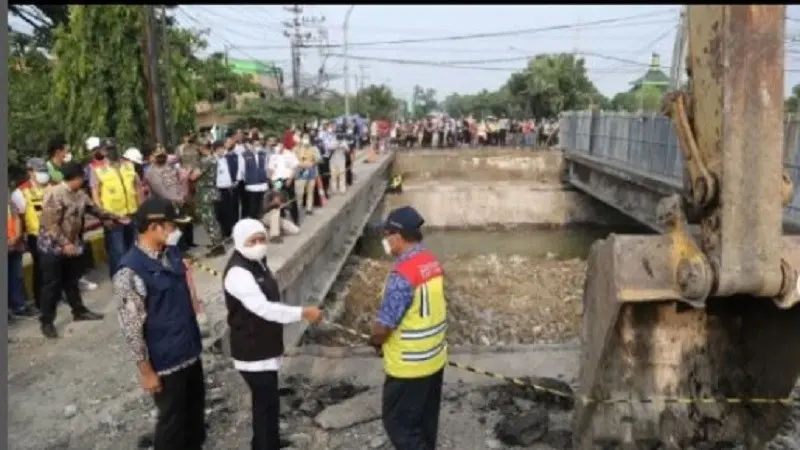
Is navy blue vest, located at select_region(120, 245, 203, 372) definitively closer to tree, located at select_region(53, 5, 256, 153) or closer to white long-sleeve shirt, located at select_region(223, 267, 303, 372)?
white long-sleeve shirt, located at select_region(223, 267, 303, 372)

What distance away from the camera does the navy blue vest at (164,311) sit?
3922mm

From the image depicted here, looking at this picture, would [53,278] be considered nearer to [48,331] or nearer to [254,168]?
[48,331]

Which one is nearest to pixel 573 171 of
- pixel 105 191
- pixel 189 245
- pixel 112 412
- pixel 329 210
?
pixel 329 210

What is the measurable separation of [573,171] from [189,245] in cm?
1864

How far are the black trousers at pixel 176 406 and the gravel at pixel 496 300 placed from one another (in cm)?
583

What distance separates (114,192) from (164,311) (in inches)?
187

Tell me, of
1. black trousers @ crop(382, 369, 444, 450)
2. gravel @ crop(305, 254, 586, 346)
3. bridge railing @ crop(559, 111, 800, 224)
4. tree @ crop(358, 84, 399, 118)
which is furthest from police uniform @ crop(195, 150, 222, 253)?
tree @ crop(358, 84, 399, 118)

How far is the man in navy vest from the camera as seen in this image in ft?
12.7

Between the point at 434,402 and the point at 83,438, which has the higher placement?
the point at 434,402

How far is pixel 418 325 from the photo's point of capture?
13.1 ft

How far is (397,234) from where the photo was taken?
13.2ft

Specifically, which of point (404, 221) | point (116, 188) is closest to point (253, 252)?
point (404, 221)

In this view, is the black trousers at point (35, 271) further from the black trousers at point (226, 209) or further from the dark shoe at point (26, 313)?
the black trousers at point (226, 209)

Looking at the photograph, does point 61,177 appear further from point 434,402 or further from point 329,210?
point 329,210
